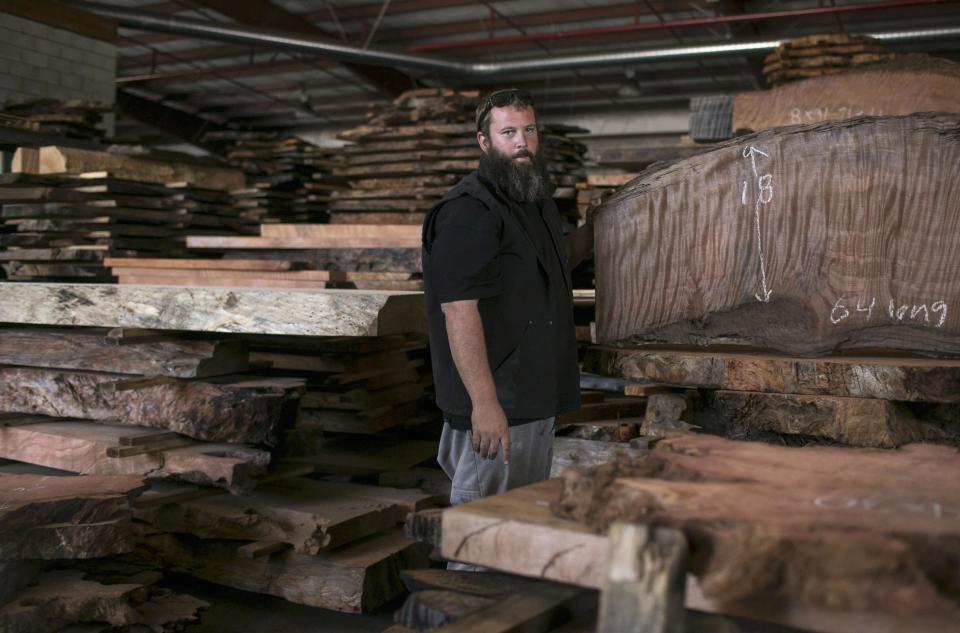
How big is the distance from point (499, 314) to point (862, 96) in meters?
3.57

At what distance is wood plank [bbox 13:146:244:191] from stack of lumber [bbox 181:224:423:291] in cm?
254

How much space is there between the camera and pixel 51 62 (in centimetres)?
1080

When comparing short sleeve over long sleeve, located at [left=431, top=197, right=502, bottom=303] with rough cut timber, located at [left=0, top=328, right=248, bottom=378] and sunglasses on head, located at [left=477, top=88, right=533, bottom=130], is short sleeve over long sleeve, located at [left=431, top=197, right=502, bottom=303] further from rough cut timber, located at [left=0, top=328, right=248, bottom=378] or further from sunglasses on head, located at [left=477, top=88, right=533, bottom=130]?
rough cut timber, located at [left=0, top=328, right=248, bottom=378]

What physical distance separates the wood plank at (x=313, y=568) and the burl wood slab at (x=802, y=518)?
230 cm

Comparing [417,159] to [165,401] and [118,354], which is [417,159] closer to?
[118,354]

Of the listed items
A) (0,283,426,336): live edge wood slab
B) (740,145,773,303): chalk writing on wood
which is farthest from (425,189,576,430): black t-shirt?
(740,145,773,303): chalk writing on wood

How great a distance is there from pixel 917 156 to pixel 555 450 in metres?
2.01

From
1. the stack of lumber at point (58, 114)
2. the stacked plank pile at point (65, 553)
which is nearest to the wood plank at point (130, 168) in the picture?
the stack of lumber at point (58, 114)

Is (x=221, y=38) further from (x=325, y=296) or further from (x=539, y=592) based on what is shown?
(x=539, y=592)

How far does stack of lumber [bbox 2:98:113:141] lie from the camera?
9.84m

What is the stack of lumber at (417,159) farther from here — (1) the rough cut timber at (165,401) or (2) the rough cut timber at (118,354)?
(1) the rough cut timber at (165,401)

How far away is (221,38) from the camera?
1198 centimetres

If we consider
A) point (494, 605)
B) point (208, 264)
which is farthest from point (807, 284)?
point (208, 264)

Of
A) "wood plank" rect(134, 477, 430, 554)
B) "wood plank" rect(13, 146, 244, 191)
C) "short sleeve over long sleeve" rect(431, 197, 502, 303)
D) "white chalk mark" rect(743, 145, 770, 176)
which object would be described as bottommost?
"wood plank" rect(134, 477, 430, 554)
